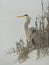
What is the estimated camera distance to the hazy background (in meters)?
1.61

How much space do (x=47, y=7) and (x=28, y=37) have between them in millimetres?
305

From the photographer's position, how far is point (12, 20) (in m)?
1.62

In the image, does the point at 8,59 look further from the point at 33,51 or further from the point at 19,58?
the point at 33,51

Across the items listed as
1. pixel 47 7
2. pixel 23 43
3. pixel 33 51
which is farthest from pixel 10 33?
pixel 47 7

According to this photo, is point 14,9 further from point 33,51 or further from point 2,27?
point 33,51

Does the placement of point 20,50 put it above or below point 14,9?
below

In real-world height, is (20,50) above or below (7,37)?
below

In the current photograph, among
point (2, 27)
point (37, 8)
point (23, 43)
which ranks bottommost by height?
point (23, 43)

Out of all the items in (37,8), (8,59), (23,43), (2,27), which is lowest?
(8,59)

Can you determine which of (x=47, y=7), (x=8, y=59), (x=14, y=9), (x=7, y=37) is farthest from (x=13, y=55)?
(x=47, y=7)

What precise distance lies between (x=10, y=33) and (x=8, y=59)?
0.23 m

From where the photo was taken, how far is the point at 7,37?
1.62 m

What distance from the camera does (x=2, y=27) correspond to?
1619mm

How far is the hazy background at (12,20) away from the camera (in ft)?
5.29
